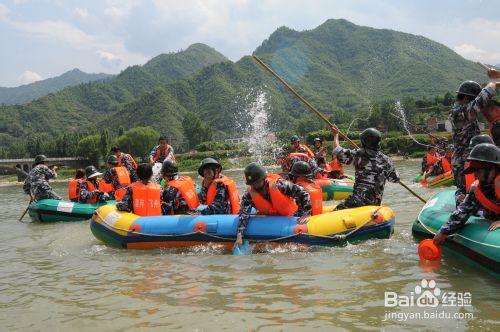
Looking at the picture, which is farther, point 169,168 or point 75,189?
point 75,189

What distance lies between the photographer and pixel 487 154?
538 centimetres

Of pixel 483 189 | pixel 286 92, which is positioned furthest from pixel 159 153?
pixel 286 92

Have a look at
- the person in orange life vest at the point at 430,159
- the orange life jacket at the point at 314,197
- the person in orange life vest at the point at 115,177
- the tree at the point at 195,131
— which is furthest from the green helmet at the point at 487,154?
the tree at the point at 195,131

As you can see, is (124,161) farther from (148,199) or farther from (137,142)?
(137,142)

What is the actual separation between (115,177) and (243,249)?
279 inches

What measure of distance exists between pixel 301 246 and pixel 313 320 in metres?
2.64

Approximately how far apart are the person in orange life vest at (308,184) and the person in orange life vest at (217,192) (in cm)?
118

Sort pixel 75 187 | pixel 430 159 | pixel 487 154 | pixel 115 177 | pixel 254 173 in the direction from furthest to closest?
pixel 430 159, pixel 75 187, pixel 115 177, pixel 254 173, pixel 487 154

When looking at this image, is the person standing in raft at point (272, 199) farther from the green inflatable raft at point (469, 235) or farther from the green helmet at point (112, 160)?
the green helmet at point (112, 160)

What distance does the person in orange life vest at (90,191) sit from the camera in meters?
13.5

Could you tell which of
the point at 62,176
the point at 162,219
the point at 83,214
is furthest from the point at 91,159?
the point at 162,219

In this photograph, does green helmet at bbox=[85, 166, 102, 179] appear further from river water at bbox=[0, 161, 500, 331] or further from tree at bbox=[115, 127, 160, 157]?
tree at bbox=[115, 127, 160, 157]

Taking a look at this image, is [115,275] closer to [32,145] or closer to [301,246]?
[301,246]

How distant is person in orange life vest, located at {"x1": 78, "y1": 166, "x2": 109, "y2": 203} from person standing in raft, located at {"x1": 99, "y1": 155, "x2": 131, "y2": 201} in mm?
255
